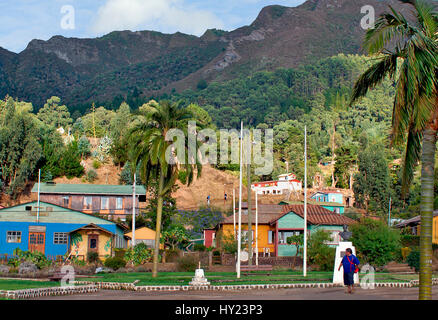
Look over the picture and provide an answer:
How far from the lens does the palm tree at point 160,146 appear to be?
31.9m

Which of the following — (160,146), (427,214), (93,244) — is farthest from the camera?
(93,244)

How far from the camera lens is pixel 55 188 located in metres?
68.4

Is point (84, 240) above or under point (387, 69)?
under

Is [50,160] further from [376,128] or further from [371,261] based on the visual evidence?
[376,128]

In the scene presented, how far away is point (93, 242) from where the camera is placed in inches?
2045

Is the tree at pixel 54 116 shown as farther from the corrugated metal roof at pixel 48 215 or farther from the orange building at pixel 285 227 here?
the orange building at pixel 285 227

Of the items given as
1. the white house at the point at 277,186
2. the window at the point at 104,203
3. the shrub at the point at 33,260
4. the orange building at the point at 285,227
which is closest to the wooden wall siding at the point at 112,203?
the window at the point at 104,203

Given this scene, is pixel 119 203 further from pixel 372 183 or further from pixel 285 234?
pixel 372 183

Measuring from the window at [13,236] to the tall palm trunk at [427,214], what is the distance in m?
43.6

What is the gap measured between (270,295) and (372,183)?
83051 mm

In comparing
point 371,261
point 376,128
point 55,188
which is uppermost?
point 376,128

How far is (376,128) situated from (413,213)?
328ft

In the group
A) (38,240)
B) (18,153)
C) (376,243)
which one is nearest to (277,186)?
(18,153)

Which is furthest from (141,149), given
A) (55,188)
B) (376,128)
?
(376,128)
